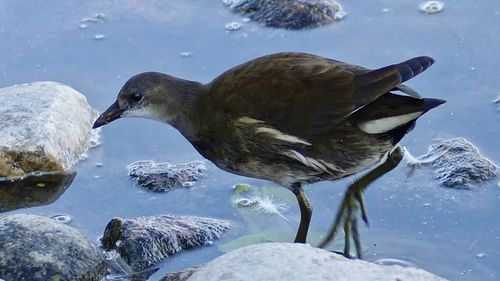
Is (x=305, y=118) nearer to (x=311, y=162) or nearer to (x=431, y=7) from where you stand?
(x=311, y=162)

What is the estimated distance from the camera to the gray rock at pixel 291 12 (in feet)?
28.2

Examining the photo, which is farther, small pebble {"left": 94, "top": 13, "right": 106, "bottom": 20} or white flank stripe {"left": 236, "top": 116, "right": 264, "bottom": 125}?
small pebble {"left": 94, "top": 13, "right": 106, "bottom": 20}

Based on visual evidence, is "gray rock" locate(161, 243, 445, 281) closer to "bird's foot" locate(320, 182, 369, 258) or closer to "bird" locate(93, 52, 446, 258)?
"bird" locate(93, 52, 446, 258)

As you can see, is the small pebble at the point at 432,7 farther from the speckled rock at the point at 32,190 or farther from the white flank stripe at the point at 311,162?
the speckled rock at the point at 32,190

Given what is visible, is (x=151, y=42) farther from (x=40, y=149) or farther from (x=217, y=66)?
(x=40, y=149)

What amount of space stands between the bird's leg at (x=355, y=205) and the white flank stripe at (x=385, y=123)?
0.43 m

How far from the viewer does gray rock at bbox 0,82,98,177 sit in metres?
7.25

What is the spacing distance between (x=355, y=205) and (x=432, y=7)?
2.27 metres

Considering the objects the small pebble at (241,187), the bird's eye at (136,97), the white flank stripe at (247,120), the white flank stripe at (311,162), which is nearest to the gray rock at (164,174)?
the small pebble at (241,187)

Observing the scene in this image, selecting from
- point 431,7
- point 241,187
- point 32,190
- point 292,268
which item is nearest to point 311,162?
point 241,187

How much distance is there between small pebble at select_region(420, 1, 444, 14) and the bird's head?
2.44 m

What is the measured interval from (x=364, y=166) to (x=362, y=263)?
136 cm

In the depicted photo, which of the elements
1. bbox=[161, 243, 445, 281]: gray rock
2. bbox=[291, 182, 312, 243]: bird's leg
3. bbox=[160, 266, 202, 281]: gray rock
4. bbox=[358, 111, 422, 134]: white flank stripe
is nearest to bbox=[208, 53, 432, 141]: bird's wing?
bbox=[358, 111, 422, 134]: white flank stripe

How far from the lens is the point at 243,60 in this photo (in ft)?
→ 26.7
